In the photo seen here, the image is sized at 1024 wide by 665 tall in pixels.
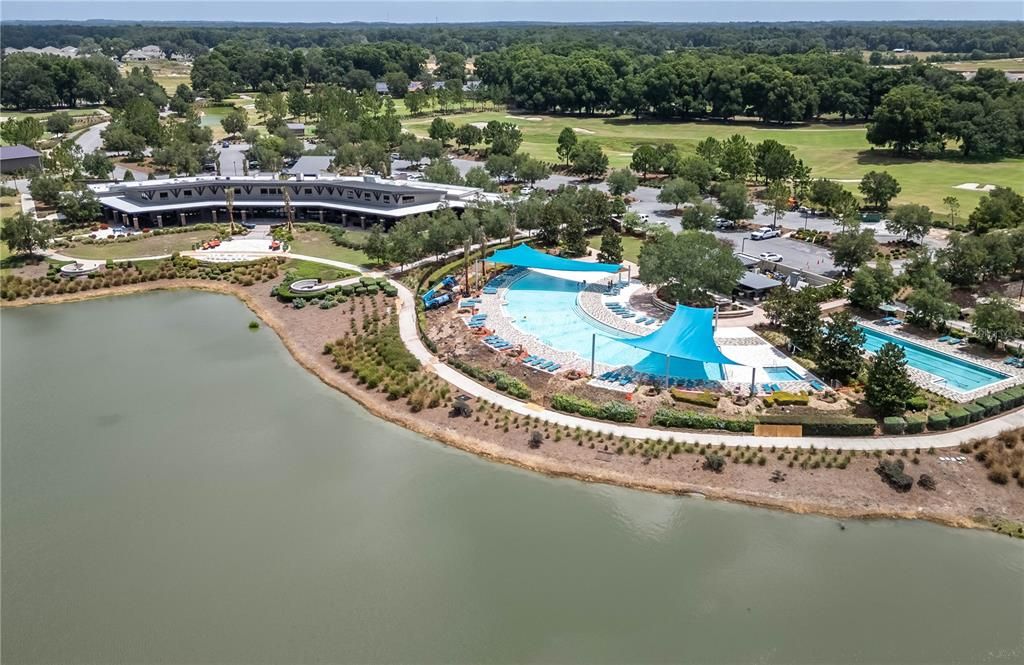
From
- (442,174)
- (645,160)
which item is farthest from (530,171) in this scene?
(645,160)

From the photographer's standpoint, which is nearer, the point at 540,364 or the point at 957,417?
the point at 957,417

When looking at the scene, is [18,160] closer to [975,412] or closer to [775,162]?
[775,162]

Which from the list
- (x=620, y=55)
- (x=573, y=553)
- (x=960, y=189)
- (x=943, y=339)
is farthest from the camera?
(x=620, y=55)

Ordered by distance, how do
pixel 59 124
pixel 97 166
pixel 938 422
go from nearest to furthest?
pixel 938 422
pixel 97 166
pixel 59 124

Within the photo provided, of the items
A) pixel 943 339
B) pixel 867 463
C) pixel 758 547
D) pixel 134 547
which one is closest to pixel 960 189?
pixel 943 339

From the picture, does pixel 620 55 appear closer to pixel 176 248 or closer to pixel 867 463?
pixel 176 248

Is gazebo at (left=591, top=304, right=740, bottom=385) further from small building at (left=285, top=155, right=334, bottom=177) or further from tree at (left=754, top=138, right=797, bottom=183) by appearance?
small building at (left=285, top=155, right=334, bottom=177)
